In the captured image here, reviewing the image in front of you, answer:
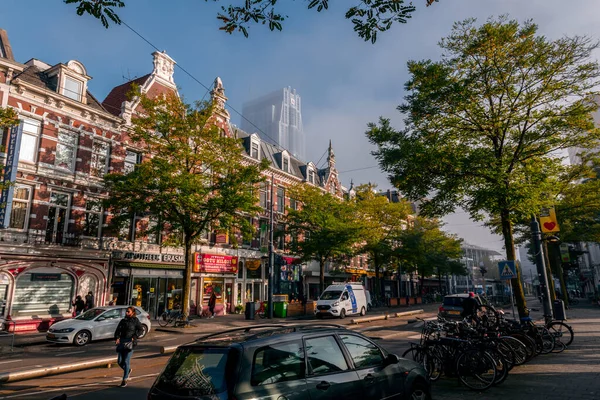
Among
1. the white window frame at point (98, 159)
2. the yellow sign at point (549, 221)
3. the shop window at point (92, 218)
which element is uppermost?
the white window frame at point (98, 159)

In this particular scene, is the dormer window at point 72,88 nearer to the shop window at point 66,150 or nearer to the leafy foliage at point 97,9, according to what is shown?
the shop window at point 66,150

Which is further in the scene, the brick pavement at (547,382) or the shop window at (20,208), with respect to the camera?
the shop window at (20,208)

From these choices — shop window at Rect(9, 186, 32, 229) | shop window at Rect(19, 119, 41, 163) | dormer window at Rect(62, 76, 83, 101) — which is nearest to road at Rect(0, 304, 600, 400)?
shop window at Rect(9, 186, 32, 229)

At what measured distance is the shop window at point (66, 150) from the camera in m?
20.6

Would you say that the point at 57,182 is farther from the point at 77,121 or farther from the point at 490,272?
the point at 490,272

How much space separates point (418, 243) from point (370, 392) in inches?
1454

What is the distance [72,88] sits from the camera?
2194cm

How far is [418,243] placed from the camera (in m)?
39.4

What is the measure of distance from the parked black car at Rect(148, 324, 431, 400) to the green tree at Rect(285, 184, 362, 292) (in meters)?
24.9

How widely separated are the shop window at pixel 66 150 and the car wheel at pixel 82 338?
10.2m

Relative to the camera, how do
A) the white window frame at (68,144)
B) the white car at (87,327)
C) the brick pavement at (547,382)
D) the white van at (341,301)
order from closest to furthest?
the brick pavement at (547,382) → the white car at (87,327) → the white window frame at (68,144) → the white van at (341,301)

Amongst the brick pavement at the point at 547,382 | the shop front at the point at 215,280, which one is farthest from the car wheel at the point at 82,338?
the brick pavement at the point at 547,382

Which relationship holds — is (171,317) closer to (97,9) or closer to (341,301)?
(341,301)

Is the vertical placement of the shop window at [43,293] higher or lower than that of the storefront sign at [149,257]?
lower
